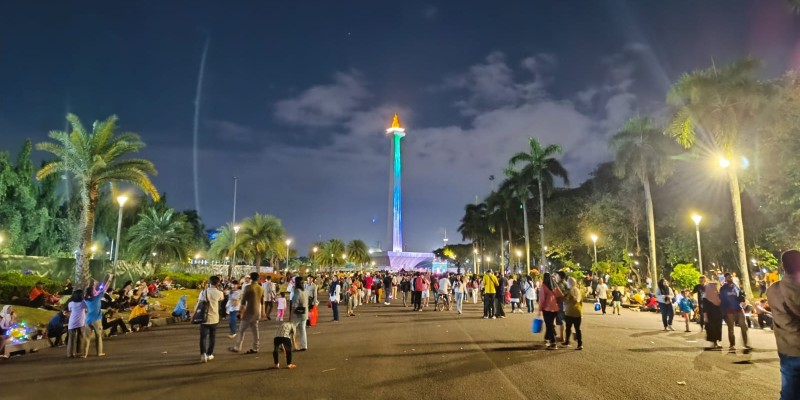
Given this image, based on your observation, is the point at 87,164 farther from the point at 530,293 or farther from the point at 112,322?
the point at 530,293

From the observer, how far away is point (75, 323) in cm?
1062

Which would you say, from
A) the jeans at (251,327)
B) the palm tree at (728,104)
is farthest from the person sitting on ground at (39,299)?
the palm tree at (728,104)

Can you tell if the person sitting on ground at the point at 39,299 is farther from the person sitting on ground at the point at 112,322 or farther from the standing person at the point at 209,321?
the standing person at the point at 209,321

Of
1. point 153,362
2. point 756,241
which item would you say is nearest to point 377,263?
point 756,241

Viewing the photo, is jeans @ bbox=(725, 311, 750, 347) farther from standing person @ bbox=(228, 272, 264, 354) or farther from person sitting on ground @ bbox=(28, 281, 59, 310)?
person sitting on ground @ bbox=(28, 281, 59, 310)

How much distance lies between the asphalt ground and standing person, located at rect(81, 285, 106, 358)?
0.26 meters

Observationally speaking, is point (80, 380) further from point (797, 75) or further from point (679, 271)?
point (797, 75)

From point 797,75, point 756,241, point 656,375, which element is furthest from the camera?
point 756,241

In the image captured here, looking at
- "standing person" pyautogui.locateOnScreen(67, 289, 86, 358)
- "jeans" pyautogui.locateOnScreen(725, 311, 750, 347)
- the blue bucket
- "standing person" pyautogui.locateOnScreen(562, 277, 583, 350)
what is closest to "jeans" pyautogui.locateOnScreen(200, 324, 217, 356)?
"standing person" pyautogui.locateOnScreen(67, 289, 86, 358)

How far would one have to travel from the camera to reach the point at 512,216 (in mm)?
59938

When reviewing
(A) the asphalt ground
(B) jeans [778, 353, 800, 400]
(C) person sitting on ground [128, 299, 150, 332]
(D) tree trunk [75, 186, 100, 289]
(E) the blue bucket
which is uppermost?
(D) tree trunk [75, 186, 100, 289]

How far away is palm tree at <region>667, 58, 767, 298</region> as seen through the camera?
23.1 metres

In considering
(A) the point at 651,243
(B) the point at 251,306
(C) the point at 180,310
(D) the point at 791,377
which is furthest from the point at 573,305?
(A) the point at 651,243

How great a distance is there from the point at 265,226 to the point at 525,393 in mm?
43010
